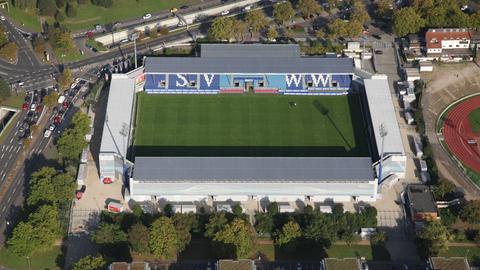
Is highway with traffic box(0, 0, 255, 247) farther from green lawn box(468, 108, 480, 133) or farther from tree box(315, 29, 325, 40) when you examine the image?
green lawn box(468, 108, 480, 133)

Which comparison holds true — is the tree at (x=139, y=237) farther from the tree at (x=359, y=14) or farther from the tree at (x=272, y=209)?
the tree at (x=359, y=14)

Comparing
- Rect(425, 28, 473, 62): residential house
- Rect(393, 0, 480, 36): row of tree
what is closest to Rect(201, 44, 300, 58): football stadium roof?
Rect(393, 0, 480, 36): row of tree

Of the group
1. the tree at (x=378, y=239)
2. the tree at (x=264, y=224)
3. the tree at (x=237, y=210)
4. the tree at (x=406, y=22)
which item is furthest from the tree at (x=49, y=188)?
the tree at (x=406, y=22)

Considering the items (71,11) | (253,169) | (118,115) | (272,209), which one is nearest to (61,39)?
(71,11)

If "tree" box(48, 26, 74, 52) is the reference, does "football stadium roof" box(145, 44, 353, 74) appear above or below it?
below

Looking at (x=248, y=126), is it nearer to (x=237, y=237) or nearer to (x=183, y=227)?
(x=183, y=227)

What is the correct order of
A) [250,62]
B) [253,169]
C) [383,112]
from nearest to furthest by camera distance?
[253,169] → [383,112] → [250,62]

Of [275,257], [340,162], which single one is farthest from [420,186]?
[275,257]
